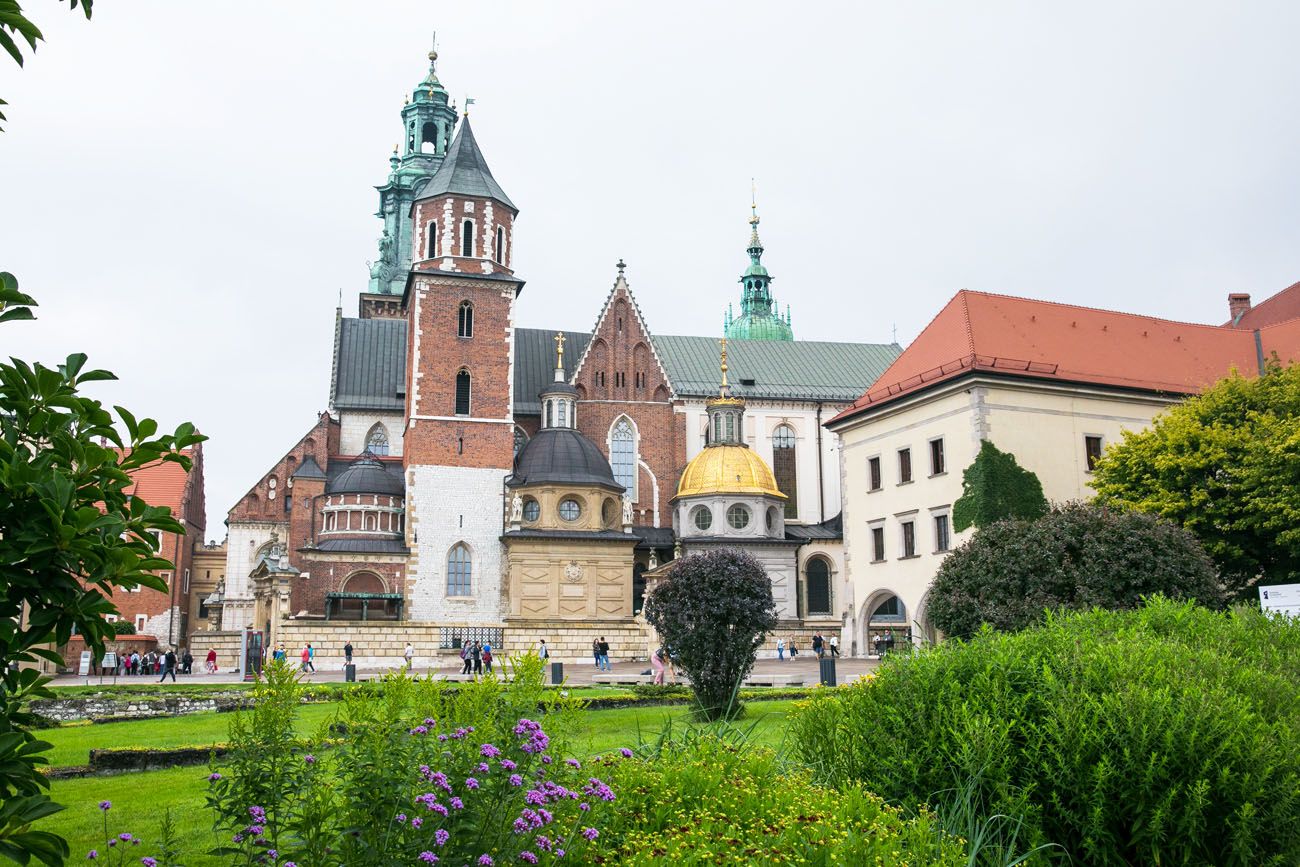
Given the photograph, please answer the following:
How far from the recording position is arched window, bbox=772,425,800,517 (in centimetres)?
6106

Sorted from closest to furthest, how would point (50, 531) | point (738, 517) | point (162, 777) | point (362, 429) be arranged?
point (50, 531), point (162, 777), point (738, 517), point (362, 429)

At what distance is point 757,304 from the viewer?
93812 millimetres

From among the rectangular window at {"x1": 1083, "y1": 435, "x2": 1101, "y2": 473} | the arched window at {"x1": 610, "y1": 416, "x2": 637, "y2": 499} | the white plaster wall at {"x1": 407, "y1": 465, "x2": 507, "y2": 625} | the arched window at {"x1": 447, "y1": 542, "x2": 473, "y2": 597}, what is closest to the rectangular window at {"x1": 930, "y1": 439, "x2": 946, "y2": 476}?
the rectangular window at {"x1": 1083, "y1": 435, "x2": 1101, "y2": 473}

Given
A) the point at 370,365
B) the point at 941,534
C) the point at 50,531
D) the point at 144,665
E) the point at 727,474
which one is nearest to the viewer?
the point at 50,531

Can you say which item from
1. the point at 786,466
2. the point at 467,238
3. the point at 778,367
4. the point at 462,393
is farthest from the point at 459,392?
the point at 778,367

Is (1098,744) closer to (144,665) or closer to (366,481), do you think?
(366,481)

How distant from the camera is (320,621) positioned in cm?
4356

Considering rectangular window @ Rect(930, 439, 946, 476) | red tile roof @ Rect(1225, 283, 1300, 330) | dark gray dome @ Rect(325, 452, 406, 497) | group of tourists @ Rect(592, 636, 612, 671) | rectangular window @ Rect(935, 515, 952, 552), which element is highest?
red tile roof @ Rect(1225, 283, 1300, 330)

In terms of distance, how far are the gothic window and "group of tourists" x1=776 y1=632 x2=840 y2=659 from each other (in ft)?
63.5

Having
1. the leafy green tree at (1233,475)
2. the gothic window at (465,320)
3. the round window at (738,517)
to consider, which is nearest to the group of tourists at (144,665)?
the gothic window at (465,320)

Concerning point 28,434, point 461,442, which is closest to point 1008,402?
point 461,442

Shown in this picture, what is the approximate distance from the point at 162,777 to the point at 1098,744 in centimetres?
1074

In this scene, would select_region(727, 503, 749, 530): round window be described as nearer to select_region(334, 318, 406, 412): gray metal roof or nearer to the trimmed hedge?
select_region(334, 318, 406, 412): gray metal roof

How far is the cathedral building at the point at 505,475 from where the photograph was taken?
4903 centimetres
